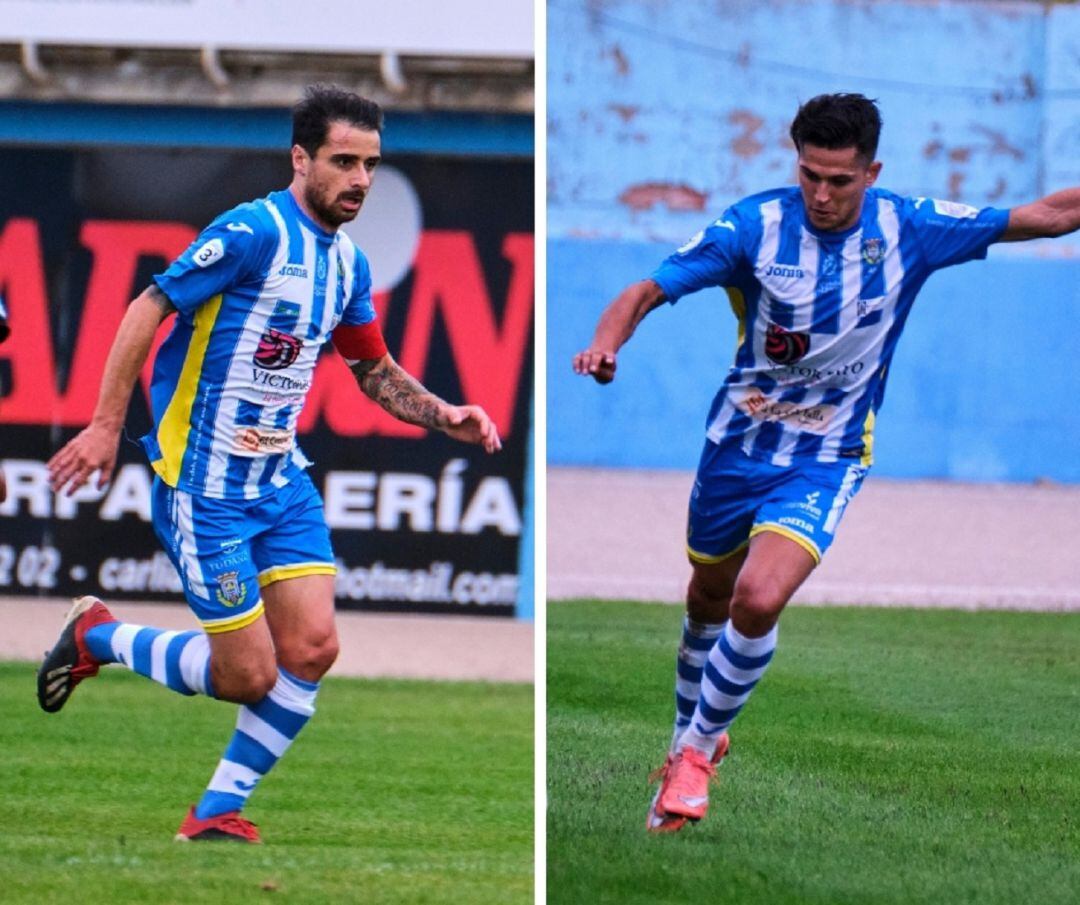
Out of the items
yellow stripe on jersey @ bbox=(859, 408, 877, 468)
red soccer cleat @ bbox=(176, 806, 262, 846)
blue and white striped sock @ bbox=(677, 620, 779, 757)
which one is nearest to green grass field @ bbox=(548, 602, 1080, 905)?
blue and white striped sock @ bbox=(677, 620, 779, 757)

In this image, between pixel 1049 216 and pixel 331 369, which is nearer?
pixel 1049 216

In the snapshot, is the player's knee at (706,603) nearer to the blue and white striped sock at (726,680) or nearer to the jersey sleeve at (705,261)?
the blue and white striped sock at (726,680)

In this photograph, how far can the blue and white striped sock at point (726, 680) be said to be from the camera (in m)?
5.01

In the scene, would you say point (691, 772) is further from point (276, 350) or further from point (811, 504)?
point (276, 350)

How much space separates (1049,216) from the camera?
16.2 feet

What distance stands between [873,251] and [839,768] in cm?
160

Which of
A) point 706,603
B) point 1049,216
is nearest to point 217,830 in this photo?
point 706,603

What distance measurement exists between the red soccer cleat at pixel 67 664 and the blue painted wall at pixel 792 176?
229 inches

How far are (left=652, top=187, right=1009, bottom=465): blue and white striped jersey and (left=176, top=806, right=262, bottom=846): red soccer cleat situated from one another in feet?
5.38

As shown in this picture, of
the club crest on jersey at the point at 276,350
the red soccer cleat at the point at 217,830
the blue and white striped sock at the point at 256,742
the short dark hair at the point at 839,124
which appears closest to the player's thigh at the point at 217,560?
the blue and white striped sock at the point at 256,742

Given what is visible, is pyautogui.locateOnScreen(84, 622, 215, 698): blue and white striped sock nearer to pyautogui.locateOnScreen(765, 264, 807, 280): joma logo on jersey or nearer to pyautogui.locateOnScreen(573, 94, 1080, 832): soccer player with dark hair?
pyautogui.locateOnScreen(573, 94, 1080, 832): soccer player with dark hair

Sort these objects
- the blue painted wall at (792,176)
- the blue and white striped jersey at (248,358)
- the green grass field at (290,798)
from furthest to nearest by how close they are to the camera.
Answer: the blue painted wall at (792,176) → the blue and white striped jersey at (248,358) → the green grass field at (290,798)

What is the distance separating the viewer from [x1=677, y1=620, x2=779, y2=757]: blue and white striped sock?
16.4 feet

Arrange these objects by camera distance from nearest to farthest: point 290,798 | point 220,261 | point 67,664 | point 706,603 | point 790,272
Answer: point 220,261, point 790,272, point 67,664, point 706,603, point 290,798
